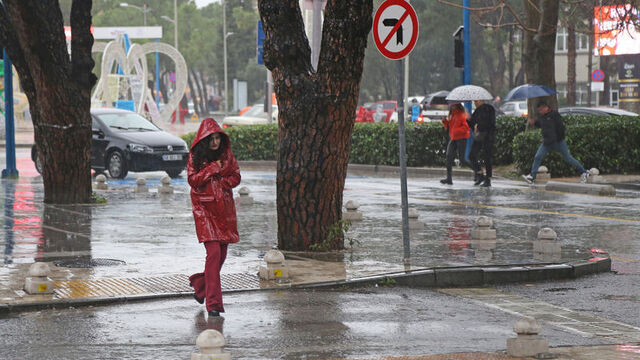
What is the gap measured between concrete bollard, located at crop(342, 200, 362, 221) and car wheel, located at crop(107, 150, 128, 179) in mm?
9722

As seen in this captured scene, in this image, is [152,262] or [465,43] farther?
[465,43]

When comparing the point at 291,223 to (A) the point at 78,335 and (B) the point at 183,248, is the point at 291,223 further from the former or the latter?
(A) the point at 78,335

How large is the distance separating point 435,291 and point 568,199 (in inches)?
363

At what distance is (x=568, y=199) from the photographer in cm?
1775

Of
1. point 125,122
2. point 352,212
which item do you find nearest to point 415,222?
point 352,212

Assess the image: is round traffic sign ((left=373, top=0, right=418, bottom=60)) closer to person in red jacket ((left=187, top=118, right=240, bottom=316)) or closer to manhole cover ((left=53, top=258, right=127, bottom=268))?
person in red jacket ((left=187, top=118, right=240, bottom=316))

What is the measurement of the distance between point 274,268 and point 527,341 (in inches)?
129

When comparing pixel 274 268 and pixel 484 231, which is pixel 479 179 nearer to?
pixel 484 231

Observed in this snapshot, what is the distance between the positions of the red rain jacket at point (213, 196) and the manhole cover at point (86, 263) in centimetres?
252

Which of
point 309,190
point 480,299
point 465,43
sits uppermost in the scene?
point 465,43

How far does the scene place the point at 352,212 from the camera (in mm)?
14086

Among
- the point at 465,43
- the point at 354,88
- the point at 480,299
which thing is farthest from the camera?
the point at 465,43

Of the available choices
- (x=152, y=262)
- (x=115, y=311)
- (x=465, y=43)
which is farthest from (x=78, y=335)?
(x=465, y=43)

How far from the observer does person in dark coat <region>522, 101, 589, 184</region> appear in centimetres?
1988
